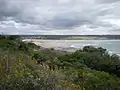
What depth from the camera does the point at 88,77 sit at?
15945mm

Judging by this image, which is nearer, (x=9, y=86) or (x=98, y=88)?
(x=9, y=86)

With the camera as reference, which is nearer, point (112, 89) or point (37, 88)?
point (37, 88)

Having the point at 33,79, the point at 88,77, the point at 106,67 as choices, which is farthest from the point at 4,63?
the point at 106,67

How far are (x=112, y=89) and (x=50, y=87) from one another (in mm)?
8669

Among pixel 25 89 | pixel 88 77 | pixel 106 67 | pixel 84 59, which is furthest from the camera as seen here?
pixel 84 59

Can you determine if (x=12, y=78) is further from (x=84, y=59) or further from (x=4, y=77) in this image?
(x=84, y=59)

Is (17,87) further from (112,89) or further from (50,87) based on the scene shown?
(112,89)

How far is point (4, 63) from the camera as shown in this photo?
8484 millimetres

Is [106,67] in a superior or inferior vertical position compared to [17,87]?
inferior

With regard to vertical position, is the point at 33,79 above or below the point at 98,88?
above

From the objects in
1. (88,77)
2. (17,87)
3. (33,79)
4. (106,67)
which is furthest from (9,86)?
(106,67)

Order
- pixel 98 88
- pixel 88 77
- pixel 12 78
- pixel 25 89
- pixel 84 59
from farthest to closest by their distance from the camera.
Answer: pixel 84 59 < pixel 88 77 < pixel 98 88 < pixel 12 78 < pixel 25 89

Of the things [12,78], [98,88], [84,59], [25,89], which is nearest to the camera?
[25,89]

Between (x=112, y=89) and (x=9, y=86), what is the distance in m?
9.18
